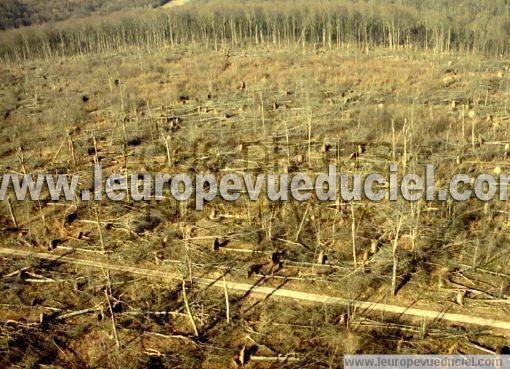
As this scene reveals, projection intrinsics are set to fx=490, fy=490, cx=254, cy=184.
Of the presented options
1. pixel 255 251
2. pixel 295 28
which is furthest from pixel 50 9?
pixel 255 251

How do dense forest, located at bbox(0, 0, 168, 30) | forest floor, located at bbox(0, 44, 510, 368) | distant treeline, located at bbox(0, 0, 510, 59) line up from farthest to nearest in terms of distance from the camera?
dense forest, located at bbox(0, 0, 168, 30) → distant treeline, located at bbox(0, 0, 510, 59) → forest floor, located at bbox(0, 44, 510, 368)

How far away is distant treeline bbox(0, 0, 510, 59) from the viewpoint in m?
46.8

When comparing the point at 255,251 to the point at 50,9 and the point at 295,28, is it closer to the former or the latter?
the point at 295,28

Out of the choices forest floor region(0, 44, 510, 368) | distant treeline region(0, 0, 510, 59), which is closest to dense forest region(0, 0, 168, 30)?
distant treeline region(0, 0, 510, 59)

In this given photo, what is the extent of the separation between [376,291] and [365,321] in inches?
49.7

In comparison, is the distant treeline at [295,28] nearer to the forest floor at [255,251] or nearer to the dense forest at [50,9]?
the dense forest at [50,9]

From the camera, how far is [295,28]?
54.6 metres

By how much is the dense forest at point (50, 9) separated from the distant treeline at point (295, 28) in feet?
53.1

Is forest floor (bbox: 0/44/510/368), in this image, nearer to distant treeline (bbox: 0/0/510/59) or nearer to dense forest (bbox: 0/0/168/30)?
distant treeline (bbox: 0/0/510/59)

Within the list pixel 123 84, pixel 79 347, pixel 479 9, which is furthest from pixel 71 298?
pixel 479 9

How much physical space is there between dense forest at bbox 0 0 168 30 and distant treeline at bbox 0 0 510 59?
1619 centimetres

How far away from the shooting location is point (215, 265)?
45.2 ft

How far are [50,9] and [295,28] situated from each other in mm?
52758

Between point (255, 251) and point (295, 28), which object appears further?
point (295, 28)
